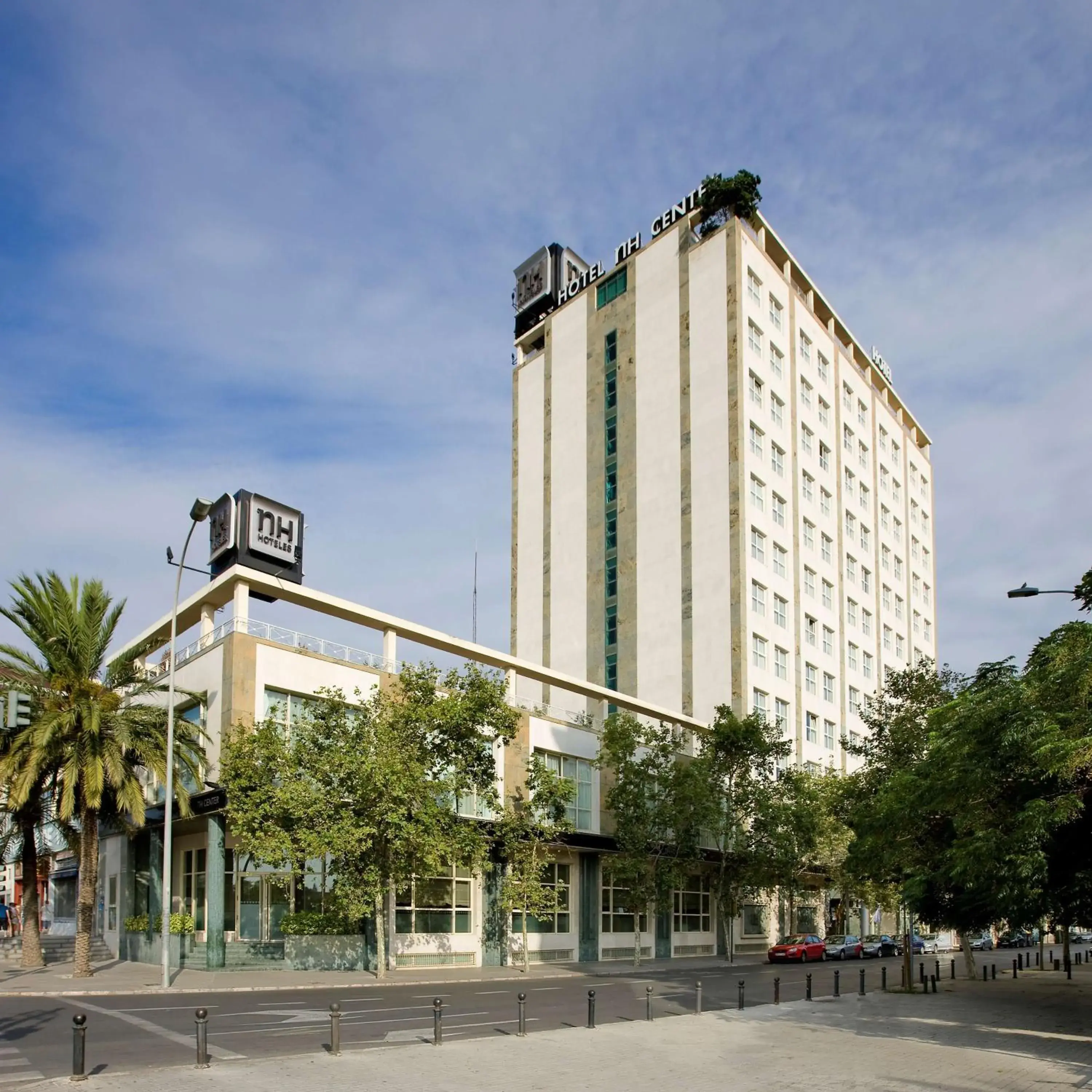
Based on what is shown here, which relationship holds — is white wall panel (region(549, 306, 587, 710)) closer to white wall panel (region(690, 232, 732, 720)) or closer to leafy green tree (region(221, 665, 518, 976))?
white wall panel (region(690, 232, 732, 720))

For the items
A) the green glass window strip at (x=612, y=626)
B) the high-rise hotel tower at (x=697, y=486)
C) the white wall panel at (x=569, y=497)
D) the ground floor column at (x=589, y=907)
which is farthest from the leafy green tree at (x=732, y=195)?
the ground floor column at (x=589, y=907)

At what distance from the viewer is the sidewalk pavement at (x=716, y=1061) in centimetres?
1480

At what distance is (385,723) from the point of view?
3434cm

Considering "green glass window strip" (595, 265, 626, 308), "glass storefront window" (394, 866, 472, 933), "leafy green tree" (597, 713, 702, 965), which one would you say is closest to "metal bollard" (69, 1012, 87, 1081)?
"glass storefront window" (394, 866, 472, 933)

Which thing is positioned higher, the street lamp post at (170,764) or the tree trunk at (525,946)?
the street lamp post at (170,764)

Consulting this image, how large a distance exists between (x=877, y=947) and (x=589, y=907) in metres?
21.0

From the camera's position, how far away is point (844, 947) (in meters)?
56.2

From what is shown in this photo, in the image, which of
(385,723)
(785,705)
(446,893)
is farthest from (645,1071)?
(785,705)

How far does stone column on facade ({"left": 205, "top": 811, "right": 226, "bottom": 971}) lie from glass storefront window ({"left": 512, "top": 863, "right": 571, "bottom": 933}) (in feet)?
42.2

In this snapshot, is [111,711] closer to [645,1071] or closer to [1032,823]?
[645,1071]

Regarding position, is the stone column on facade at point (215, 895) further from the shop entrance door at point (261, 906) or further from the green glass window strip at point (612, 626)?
the green glass window strip at point (612, 626)

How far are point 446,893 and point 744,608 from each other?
29213 mm

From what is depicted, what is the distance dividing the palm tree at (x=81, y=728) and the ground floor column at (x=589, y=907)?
19.9m

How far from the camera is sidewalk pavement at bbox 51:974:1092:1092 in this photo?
48.6 ft
